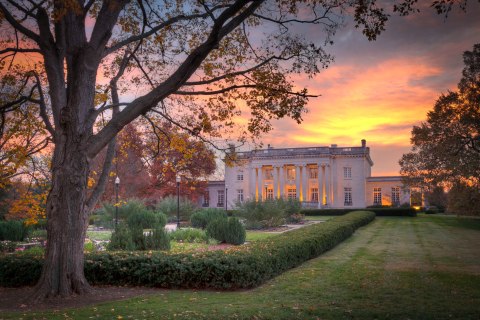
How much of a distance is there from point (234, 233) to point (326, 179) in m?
43.2

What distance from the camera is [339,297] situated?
7477 millimetres

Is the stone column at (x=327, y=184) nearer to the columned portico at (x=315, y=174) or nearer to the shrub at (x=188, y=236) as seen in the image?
the columned portico at (x=315, y=174)

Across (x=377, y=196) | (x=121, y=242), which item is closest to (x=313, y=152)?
(x=377, y=196)

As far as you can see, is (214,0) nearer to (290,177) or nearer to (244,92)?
(244,92)

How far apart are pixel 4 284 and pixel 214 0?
23.7 feet

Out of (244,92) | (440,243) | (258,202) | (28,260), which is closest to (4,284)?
(28,260)

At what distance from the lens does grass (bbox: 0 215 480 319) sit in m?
6.22

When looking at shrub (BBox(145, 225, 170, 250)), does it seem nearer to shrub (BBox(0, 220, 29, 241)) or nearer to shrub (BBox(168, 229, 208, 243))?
shrub (BBox(168, 229, 208, 243))

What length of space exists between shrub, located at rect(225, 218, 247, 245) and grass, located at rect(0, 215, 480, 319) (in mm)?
4266

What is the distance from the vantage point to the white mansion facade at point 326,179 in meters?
56.9

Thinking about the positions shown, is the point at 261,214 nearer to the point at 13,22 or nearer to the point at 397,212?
the point at 13,22

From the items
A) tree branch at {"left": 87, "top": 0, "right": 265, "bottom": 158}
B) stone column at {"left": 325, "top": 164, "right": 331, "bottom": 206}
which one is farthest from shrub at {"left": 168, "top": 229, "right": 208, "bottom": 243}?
stone column at {"left": 325, "top": 164, "right": 331, "bottom": 206}

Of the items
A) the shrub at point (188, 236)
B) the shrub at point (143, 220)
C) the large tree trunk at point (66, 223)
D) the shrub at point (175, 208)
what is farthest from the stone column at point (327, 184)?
the large tree trunk at point (66, 223)

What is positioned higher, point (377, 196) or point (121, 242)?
point (377, 196)
